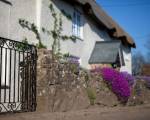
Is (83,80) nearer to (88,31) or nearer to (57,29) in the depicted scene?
(57,29)

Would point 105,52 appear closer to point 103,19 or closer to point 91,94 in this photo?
point 103,19

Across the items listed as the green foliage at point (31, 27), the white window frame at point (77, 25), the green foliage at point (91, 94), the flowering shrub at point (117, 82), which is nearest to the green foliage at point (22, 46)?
the green foliage at point (31, 27)

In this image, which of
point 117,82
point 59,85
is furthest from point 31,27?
point 117,82

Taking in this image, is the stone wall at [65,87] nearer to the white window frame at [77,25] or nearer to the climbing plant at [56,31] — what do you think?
the climbing plant at [56,31]

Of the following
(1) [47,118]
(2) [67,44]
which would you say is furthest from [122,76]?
(1) [47,118]

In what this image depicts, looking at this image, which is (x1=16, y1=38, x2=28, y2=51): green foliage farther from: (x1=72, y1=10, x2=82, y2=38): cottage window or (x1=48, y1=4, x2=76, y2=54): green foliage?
(x1=72, y1=10, x2=82, y2=38): cottage window

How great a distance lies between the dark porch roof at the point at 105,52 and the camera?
843 inches

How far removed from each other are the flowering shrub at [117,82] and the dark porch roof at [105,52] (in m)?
4.28

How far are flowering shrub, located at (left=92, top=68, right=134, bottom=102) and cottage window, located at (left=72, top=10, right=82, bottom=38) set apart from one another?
3650 mm

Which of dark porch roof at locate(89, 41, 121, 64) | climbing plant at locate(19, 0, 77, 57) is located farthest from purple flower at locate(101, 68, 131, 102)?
dark porch roof at locate(89, 41, 121, 64)

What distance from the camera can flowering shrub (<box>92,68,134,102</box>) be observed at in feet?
50.9

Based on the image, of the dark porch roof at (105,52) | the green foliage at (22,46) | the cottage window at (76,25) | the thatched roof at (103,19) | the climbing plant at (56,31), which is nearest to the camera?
the green foliage at (22,46)

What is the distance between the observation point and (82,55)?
2033cm

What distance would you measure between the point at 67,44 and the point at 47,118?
9.31m
